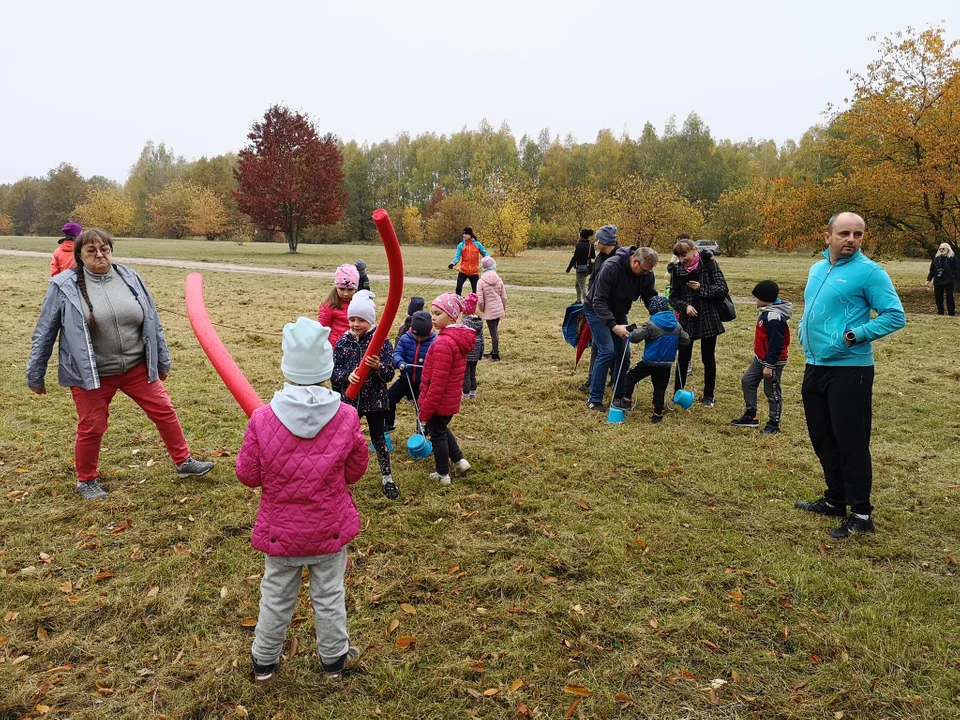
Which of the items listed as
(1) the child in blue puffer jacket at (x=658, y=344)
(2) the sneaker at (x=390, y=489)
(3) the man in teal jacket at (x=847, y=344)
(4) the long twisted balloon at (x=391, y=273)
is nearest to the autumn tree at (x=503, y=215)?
(1) the child in blue puffer jacket at (x=658, y=344)

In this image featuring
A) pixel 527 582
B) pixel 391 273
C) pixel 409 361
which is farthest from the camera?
pixel 409 361

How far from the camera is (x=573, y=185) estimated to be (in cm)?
8369

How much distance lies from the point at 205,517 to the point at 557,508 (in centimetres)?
293

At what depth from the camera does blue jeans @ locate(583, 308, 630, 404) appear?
779 centimetres

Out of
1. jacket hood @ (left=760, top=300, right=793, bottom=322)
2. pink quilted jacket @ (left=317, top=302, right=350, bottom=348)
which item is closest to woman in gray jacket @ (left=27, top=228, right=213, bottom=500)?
pink quilted jacket @ (left=317, top=302, right=350, bottom=348)

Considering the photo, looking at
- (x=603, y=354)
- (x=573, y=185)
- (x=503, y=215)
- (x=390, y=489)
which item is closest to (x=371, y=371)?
(x=390, y=489)

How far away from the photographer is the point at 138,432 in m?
7.08

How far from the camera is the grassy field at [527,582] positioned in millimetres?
3283

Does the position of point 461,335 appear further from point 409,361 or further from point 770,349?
point 770,349

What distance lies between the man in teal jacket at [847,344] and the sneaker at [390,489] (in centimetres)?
351

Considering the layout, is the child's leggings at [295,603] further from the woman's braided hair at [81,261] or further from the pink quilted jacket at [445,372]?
the woman's braided hair at [81,261]

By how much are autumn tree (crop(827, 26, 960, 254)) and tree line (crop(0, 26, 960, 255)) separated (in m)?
0.04

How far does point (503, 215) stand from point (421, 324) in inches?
1686

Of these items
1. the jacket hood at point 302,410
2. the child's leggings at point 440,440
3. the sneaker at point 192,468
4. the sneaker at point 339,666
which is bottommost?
the sneaker at point 339,666
